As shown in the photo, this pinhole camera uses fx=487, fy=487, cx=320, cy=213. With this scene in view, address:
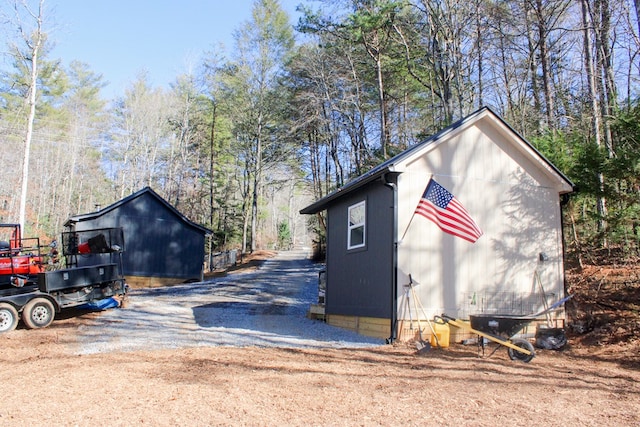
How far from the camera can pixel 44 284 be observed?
10469mm

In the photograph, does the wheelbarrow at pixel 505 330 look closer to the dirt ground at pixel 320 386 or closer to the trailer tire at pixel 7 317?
the dirt ground at pixel 320 386

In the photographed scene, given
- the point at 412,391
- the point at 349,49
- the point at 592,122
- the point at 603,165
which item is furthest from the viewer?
the point at 349,49

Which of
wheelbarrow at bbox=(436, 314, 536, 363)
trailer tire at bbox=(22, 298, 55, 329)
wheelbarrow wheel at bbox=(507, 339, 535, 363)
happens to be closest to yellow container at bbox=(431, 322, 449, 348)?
wheelbarrow at bbox=(436, 314, 536, 363)

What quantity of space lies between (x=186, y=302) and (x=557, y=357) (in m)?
10.5

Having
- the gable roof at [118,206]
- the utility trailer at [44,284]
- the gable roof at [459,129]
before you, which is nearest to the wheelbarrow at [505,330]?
the gable roof at [459,129]

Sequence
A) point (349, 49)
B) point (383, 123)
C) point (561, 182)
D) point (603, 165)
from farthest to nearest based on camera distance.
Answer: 1. point (349, 49)
2. point (383, 123)
3. point (561, 182)
4. point (603, 165)

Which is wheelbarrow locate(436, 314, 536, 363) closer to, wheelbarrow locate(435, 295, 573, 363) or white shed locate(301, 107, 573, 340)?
wheelbarrow locate(435, 295, 573, 363)

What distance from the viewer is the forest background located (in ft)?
41.2

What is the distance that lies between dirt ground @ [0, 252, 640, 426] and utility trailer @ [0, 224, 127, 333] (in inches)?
72.9

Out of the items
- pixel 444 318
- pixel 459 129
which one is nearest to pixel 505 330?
pixel 444 318

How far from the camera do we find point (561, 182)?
1005 centimetres

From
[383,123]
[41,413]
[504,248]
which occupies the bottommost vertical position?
[41,413]

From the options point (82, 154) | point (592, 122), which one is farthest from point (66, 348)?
point (82, 154)

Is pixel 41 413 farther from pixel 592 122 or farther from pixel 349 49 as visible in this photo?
pixel 349 49
